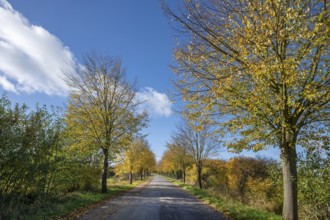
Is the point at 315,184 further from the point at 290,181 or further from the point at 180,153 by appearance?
the point at 180,153

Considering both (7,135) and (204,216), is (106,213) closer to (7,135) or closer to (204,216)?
(204,216)

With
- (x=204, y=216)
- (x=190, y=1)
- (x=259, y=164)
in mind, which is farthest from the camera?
(x=259, y=164)

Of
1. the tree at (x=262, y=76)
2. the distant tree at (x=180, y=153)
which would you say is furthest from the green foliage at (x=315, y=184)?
the distant tree at (x=180, y=153)

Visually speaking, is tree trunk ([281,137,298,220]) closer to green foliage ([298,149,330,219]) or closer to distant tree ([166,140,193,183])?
green foliage ([298,149,330,219])

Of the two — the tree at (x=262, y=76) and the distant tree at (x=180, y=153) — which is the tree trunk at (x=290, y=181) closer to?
the tree at (x=262, y=76)

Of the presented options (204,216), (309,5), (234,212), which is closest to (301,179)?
(234,212)

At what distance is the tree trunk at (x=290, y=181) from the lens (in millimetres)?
8992

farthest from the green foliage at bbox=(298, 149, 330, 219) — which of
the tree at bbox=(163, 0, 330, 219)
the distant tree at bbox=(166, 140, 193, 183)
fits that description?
the distant tree at bbox=(166, 140, 193, 183)

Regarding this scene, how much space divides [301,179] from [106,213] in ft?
26.3

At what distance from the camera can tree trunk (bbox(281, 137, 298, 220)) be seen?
8992 mm

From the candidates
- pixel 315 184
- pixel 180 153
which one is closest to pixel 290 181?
pixel 315 184

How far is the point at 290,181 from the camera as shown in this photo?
9133 millimetres

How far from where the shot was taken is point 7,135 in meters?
10.6

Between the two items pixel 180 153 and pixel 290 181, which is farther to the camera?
pixel 180 153
